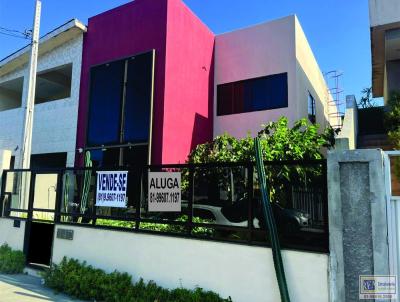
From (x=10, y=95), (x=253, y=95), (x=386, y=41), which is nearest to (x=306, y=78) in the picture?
(x=253, y=95)

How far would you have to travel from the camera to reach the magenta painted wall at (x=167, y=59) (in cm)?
1181

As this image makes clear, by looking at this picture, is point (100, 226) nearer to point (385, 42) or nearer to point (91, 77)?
point (91, 77)

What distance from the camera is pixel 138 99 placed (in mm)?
12227

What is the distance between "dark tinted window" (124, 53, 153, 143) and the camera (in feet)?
39.1

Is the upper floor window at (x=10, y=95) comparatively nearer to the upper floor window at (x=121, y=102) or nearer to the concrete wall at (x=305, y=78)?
the upper floor window at (x=121, y=102)

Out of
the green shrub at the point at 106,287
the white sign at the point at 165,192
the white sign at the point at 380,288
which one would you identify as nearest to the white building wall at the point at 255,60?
the white sign at the point at 165,192

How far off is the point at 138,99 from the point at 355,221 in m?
8.81

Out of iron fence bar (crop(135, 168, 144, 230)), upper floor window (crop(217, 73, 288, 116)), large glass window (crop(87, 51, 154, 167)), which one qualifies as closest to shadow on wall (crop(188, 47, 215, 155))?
upper floor window (crop(217, 73, 288, 116))

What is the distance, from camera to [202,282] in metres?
6.13

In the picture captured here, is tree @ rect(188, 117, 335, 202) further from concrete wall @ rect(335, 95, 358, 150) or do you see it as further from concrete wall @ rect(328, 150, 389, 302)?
concrete wall @ rect(335, 95, 358, 150)

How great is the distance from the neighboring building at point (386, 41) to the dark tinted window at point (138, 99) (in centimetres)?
695

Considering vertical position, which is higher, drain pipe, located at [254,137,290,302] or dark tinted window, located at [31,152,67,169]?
dark tinted window, located at [31,152,67,169]

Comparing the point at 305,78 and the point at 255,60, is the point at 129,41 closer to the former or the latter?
the point at 255,60

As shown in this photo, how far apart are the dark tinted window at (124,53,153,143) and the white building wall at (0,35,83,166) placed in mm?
2882
